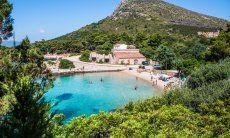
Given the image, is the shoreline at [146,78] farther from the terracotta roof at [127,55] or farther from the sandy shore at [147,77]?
the terracotta roof at [127,55]

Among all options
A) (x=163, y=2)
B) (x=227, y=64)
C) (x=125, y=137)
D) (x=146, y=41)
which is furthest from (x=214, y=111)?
(x=163, y=2)

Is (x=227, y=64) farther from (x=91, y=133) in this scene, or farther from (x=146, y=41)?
(x=146, y=41)

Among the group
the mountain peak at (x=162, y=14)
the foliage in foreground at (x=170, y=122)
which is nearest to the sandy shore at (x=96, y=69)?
the foliage in foreground at (x=170, y=122)

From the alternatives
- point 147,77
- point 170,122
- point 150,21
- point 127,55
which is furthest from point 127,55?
point 150,21

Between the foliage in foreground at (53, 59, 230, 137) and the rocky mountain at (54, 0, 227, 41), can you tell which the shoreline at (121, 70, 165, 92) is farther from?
the rocky mountain at (54, 0, 227, 41)

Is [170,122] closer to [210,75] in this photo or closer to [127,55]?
[210,75]

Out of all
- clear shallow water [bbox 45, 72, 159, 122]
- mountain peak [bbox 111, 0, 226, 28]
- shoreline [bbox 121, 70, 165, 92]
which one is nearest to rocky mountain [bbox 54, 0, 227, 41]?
mountain peak [bbox 111, 0, 226, 28]
